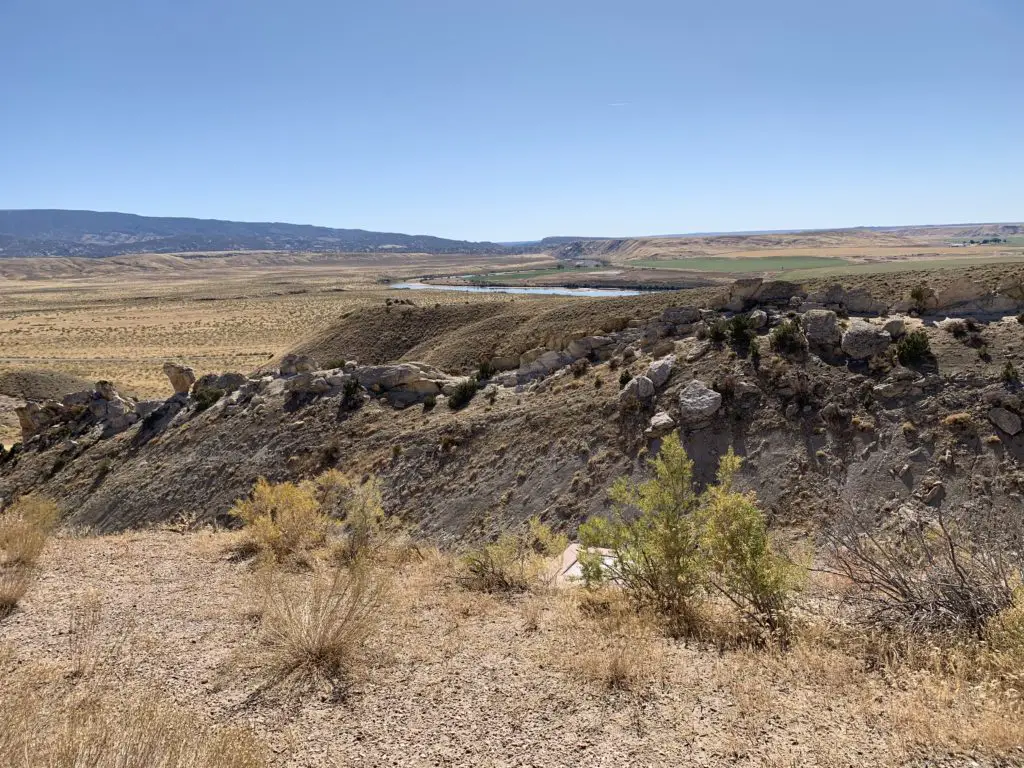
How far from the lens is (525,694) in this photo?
5.74 m

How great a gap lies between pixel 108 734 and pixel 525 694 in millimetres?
3347

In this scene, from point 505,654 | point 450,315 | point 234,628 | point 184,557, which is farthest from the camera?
point 450,315

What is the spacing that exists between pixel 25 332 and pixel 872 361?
87.1m

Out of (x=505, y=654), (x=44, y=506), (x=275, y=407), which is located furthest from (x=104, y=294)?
(x=505, y=654)

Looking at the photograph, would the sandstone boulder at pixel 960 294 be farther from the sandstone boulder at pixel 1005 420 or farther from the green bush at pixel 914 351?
the sandstone boulder at pixel 1005 420

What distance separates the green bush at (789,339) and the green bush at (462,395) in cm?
981

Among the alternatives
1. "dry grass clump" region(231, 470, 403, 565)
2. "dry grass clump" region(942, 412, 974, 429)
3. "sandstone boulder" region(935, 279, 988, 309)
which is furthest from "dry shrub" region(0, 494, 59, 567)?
"sandstone boulder" region(935, 279, 988, 309)

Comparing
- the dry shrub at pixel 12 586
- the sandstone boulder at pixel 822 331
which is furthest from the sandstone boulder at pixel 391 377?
the dry shrub at pixel 12 586

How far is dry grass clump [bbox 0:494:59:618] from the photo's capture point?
790cm

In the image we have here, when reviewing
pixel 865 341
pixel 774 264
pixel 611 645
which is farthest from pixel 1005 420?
pixel 774 264

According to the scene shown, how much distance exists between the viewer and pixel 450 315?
4759cm

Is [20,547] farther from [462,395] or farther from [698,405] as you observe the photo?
[698,405]

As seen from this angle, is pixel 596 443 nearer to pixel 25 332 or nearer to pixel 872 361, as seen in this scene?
pixel 872 361

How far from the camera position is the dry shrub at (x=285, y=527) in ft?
34.8
